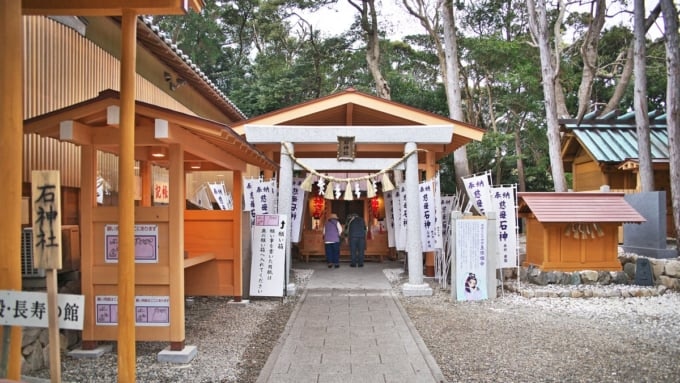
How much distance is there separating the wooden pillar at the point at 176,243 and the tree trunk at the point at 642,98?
1260 cm

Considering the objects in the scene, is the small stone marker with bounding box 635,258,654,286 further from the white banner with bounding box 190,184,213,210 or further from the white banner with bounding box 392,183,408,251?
the white banner with bounding box 190,184,213,210

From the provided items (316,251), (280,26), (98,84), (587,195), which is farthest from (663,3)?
(280,26)

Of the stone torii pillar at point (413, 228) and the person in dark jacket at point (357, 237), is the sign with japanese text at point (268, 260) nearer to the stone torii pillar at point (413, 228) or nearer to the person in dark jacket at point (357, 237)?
the stone torii pillar at point (413, 228)

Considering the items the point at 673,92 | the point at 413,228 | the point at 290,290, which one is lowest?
the point at 290,290

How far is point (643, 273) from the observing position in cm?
1151

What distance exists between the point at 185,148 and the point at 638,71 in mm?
12858

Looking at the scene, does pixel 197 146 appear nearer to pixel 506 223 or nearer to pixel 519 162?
pixel 506 223

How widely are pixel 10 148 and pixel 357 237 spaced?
39.2ft

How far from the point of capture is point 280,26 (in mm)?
27891

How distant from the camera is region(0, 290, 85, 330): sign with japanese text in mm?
3867

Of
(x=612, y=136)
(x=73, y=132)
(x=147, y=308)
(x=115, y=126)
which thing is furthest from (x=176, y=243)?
(x=612, y=136)

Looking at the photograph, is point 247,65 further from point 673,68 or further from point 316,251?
point 673,68

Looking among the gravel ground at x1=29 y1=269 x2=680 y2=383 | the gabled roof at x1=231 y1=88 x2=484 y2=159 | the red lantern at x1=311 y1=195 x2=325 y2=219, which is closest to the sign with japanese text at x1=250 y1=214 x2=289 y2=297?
the gravel ground at x1=29 y1=269 x2=680 y2=383

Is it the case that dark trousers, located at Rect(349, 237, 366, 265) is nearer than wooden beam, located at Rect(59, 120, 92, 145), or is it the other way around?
wooden beam, located at Rect(59, 120, 92, 145)
